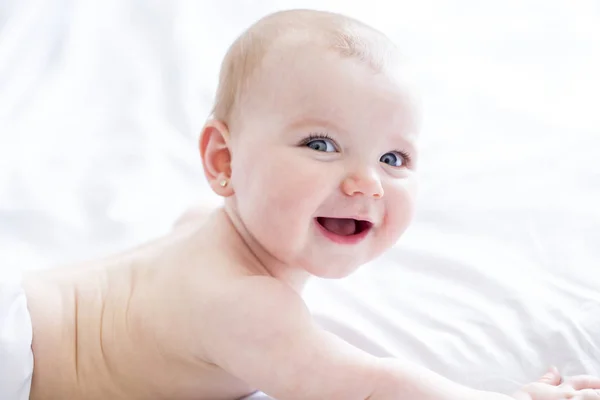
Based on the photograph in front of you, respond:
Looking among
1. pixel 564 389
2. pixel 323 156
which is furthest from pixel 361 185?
pixel 564 389

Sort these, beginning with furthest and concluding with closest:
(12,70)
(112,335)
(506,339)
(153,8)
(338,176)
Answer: (153,8) < (12,70) < (506,339) < (112,335) < (338,176)

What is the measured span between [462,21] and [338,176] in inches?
59.7

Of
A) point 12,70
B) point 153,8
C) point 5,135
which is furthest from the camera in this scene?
point 153,8

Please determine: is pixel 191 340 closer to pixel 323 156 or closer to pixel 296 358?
pixel 296 358

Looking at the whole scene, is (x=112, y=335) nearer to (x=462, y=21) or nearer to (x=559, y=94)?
(x=559, y=94)

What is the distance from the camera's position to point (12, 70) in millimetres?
2096

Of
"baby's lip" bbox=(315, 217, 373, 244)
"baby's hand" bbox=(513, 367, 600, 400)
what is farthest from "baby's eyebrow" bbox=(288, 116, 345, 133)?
"baby's hand" bbox=(513, 367, 600, 400)

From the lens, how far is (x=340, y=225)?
1.14m

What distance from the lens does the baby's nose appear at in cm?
108

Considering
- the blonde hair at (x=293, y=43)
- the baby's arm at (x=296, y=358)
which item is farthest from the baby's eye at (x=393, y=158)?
the baby's arm at (x=296, y=358)

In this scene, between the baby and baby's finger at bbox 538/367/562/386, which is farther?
baby's finger at bbox 538/367/562/386

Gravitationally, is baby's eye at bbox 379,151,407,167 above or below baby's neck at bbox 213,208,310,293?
above

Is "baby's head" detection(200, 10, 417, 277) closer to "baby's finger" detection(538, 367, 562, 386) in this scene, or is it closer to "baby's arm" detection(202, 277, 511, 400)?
"baby's arm" detection(202, 277, 511, 400)

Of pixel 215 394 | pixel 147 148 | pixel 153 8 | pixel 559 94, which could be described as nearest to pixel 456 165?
pixel 559 94
